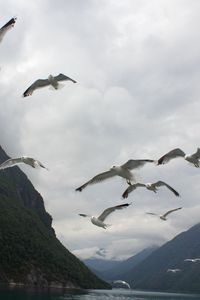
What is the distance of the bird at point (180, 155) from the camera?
3307cm

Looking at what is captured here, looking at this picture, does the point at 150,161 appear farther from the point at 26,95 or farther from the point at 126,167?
the point at 26,95

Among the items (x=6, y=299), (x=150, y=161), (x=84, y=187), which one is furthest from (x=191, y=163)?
(x=6, y=299)

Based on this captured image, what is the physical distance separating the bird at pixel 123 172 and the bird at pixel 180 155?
1360mm

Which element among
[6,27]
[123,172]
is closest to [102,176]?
[123,172]

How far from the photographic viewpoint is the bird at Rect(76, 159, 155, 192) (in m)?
32.4

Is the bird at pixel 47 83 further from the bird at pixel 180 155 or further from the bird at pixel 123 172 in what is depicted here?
the bird at pixel 180 155

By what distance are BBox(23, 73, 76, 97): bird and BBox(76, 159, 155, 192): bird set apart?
644cm

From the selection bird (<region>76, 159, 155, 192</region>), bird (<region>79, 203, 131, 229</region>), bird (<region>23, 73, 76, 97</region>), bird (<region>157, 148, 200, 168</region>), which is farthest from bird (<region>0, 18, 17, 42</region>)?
bird (<region>79, 203, 131, 229</region>)

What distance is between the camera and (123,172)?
33719 millimetres

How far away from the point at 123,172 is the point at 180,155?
3850mm

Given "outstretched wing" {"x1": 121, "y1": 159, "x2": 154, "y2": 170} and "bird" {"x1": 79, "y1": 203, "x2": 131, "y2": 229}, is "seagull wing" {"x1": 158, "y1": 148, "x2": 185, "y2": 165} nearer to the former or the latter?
"outstretched wing" {"x1": 121, "y1": 159, "x2": 154, "y2": 170}

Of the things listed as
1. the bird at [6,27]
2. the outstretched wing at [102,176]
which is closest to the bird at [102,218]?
the outstretched wing at [102,176]

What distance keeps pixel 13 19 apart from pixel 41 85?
10.2m

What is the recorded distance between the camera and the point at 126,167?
3362 centimetres
